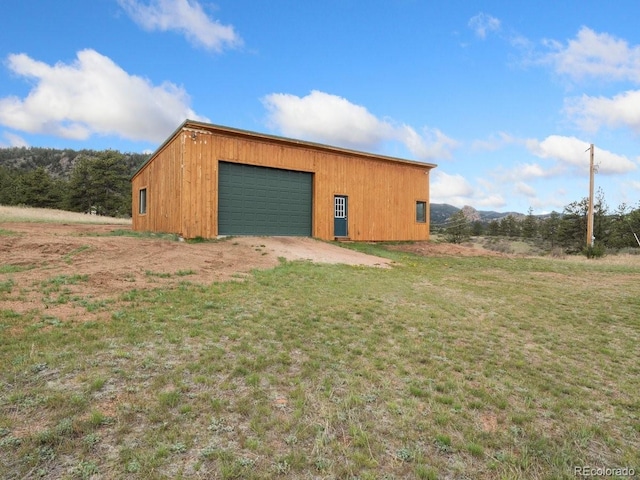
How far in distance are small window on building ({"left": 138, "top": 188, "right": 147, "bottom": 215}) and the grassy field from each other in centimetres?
1379

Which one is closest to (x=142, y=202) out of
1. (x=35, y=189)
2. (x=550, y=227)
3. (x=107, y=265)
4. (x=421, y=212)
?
(x=107, y=265)

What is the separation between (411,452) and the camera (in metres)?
2.81

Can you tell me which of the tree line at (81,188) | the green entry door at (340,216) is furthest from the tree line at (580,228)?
the tree line at (81,188)

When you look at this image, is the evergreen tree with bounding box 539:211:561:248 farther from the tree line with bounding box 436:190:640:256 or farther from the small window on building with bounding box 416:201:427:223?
the small window on building with bounding box 416:201:427:223

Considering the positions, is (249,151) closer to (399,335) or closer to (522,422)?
(399,335)

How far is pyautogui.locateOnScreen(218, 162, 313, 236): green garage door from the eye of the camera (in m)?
15.4

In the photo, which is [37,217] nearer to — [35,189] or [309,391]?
[35,189]

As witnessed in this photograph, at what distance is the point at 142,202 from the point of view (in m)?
20.3

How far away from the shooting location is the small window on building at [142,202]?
1984 cm

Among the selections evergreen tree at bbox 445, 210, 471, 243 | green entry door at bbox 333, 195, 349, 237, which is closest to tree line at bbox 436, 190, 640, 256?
evergreen tree at bbox 445, 210, 471, 243

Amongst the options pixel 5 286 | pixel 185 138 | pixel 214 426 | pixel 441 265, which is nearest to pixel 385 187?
pixel 441 265

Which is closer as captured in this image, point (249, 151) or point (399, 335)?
point (399, 335)

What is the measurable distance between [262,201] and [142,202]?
8.47 m

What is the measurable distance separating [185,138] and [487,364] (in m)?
13.6
